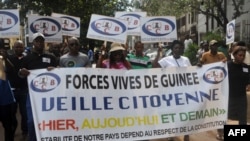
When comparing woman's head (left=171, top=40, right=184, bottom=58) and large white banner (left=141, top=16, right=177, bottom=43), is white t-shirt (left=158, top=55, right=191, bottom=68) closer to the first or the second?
woman's head (left=171, top=40, right=184, bottom=58)

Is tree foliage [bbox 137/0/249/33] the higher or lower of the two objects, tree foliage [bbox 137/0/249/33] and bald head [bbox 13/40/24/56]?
the higher

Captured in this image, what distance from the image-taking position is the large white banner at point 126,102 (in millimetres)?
5426

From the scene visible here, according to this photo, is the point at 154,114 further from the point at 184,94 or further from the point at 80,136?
the point at 80,136

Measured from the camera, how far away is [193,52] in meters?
19.3

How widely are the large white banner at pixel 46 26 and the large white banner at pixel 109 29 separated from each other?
6.37 feet

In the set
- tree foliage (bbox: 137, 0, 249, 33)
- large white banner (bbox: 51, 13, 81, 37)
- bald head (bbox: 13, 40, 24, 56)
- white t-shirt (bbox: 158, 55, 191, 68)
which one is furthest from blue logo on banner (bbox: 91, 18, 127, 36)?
tree foliage (bbox: 137, 0, 249, 33)

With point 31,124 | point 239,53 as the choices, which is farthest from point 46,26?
point 239,53

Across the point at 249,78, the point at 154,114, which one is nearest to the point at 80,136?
the point at 154,114

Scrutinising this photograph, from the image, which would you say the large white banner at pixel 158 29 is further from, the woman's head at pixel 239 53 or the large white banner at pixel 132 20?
the woman's head at pixel 239 53

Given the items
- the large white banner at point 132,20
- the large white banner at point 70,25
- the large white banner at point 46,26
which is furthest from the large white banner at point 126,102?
the large white banner at point 70,25

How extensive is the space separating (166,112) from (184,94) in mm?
372

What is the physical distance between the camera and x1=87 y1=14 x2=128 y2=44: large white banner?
25.3ft

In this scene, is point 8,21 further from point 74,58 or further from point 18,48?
point 74,58

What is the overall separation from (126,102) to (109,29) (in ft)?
7.85
